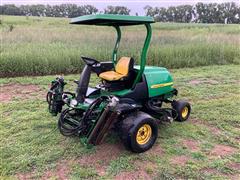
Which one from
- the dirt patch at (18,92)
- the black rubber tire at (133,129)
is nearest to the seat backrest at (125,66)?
the black rubber tire at (133,129)

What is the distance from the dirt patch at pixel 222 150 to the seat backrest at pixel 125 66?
1.33 m

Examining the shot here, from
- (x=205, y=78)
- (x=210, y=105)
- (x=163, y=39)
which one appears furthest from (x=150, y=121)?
(x=163, y=39)

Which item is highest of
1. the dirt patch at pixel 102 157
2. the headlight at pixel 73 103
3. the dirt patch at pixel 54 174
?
the headlight at pixel 73 103

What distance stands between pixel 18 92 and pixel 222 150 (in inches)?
143

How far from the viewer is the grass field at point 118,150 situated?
251cm

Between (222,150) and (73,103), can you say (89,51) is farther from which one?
(222,150)

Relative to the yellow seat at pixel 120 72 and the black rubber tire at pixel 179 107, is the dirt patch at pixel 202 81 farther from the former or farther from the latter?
the yellow seat at pixel 120 72

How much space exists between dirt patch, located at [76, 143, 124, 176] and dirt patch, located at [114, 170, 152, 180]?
0.51ft

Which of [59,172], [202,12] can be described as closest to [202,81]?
[59,172]

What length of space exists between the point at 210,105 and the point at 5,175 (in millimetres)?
3224

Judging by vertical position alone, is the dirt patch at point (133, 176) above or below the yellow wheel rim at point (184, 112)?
below

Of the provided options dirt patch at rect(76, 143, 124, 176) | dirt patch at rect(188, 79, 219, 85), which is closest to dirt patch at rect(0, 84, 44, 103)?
dirt patch at rect(76, 143, 124, 176)

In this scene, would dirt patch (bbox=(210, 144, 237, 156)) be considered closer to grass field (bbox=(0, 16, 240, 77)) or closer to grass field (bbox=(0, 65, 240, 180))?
grass field (bbox=(0, 65, 240, 180))

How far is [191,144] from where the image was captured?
10.2ft
